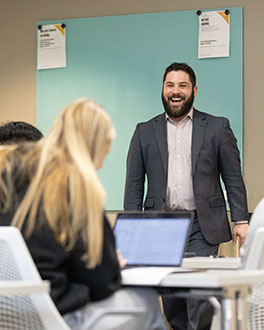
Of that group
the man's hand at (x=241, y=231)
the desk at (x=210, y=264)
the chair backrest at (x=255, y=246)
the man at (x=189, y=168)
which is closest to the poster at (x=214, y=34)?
the man at (x=189, y=168)

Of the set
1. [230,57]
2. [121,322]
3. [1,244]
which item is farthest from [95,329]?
[230,57]

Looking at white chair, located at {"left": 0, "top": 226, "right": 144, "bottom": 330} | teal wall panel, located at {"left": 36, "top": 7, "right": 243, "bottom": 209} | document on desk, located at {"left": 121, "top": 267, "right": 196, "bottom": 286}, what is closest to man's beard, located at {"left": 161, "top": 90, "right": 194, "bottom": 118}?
teal wall panel, located at {"left": 36, "top": 7, "right": 243, "bottom": 209}

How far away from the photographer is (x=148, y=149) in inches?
173

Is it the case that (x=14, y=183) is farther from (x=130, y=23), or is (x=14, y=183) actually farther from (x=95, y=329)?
(x=130, y=23)

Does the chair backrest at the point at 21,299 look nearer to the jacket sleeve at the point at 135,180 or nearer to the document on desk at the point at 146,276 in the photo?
the document on desk at the point at 146,276

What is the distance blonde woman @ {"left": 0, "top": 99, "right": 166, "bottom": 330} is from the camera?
1.96 meters

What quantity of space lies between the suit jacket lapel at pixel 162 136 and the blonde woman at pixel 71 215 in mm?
2157

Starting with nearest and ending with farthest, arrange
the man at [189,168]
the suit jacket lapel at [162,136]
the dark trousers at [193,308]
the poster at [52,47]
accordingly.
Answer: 1. the dark trousers at [193,308]
2. the man at [189,168]
3. the suit jacket lapel at [162,136]
4. the poster at [52,47]

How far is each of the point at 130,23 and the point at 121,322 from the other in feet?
12.2

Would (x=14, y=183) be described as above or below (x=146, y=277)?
above

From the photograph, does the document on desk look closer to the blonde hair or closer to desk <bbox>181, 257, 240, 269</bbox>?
the blonde hair

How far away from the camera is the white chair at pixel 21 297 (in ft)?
6.26

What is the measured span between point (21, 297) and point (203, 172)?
7.86 ft

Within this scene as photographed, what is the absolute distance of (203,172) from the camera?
13.9 feet
